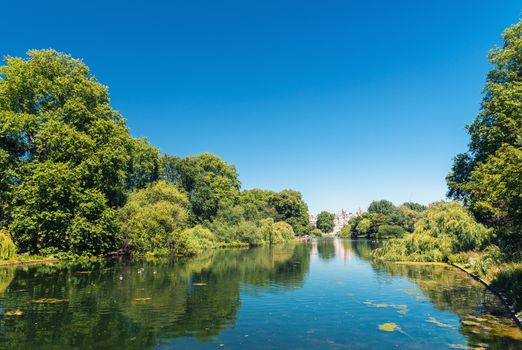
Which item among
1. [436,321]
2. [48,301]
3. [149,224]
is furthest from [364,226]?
[48,301]

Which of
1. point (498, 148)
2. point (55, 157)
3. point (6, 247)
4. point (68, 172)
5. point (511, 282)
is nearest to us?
point (511, 282)

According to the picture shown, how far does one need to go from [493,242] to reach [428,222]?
809cm

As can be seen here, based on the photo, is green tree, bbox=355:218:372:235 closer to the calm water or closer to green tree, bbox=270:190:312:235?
green tree, bbox=270:190:312:235

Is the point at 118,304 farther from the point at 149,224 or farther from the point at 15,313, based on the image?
the point at 149,224

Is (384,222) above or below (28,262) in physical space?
above

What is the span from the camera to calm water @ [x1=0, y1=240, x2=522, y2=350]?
12.6m

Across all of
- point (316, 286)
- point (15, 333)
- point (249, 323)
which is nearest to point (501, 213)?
point (316, 286)

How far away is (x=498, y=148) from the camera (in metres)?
30.2

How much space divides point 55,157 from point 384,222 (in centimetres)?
11144

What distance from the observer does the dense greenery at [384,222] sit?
119250 mm

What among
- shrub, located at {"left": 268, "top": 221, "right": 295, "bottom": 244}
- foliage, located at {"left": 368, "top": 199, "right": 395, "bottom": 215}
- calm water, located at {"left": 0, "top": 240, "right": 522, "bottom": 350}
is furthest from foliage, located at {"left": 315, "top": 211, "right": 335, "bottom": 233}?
calm water, located at {"left": 0, "top": 240, "right": 522, "bottom": 350}

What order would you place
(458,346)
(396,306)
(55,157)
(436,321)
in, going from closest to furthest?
(458,346)
(436,321)
(396,306)
(55,157)

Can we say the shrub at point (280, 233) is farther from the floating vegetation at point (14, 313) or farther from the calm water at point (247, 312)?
the floating vegetation at point (14, 313)

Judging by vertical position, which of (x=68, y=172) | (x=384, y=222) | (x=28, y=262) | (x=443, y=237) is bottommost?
(x=28, y=262)
